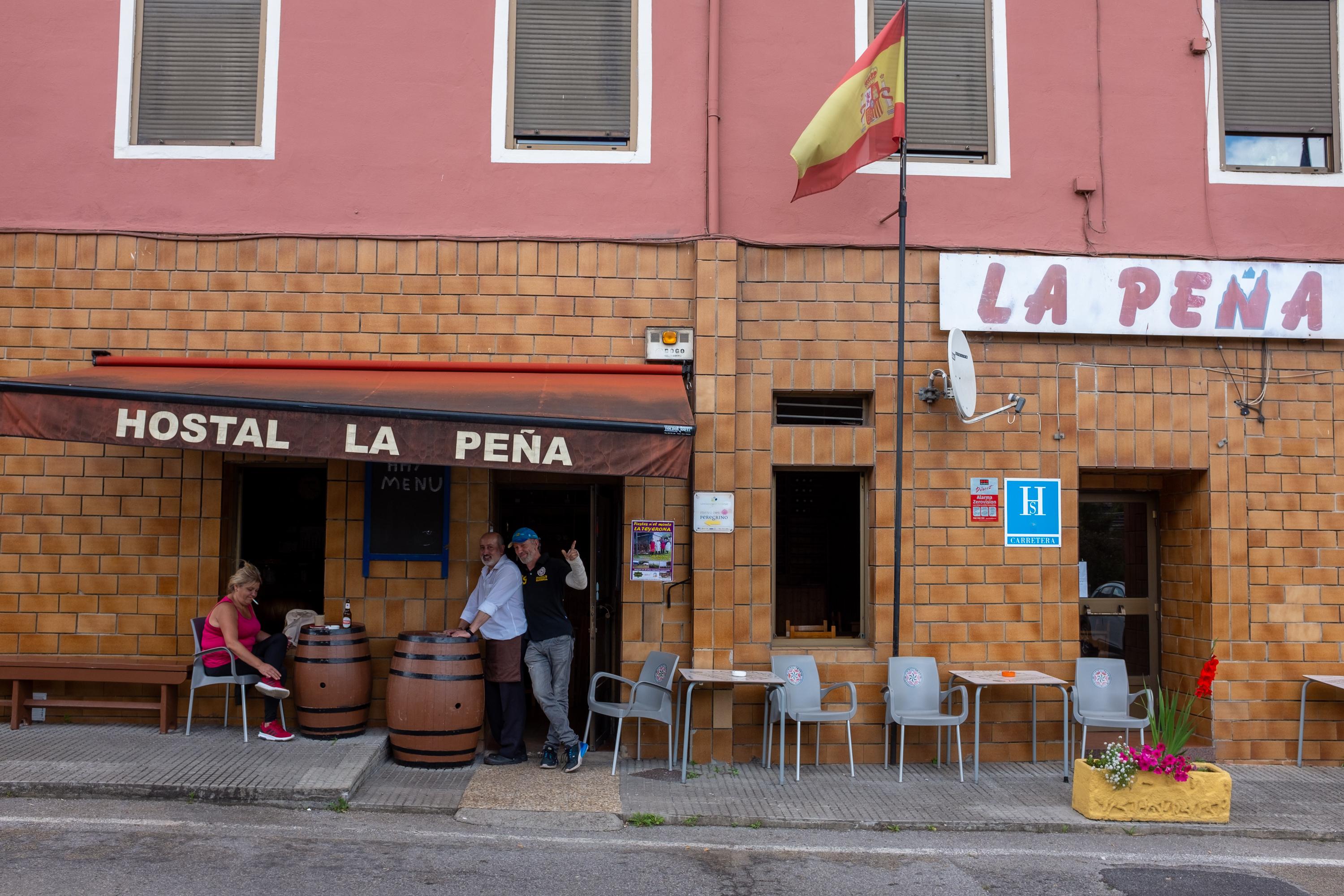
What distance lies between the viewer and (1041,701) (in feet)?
26.7

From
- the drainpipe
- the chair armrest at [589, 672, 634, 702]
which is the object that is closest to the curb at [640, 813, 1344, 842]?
the chair armrest at [589, 672, 634, 702]

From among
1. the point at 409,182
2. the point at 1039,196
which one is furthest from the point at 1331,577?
the point at 409,182

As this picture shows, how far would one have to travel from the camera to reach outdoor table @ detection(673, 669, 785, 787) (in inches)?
287

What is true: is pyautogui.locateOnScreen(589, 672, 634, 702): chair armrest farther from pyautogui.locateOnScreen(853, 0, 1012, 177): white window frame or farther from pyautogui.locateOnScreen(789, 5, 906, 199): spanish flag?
pyautogui.locateOnScreen(853, 0, 1012, 177): white window frame

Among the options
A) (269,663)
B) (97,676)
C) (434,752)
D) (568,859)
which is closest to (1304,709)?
(568,859)

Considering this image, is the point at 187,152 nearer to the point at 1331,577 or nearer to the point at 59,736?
the point at 59,736

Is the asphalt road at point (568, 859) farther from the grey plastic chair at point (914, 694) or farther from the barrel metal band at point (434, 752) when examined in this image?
the grey plastic chair at point (914, 694)

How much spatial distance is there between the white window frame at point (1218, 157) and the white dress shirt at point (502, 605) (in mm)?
6240

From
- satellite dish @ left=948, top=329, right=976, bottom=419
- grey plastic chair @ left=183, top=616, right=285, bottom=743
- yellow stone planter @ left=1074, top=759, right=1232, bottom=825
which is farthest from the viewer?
satellite dish @ left=948, top=329, right=976, bottom=419

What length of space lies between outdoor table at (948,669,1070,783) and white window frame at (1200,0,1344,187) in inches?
164

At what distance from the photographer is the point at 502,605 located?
24.7 ft

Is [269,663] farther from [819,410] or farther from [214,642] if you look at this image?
[819,410]

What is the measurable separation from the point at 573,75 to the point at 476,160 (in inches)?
40.0

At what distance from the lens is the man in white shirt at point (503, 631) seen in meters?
7.53
